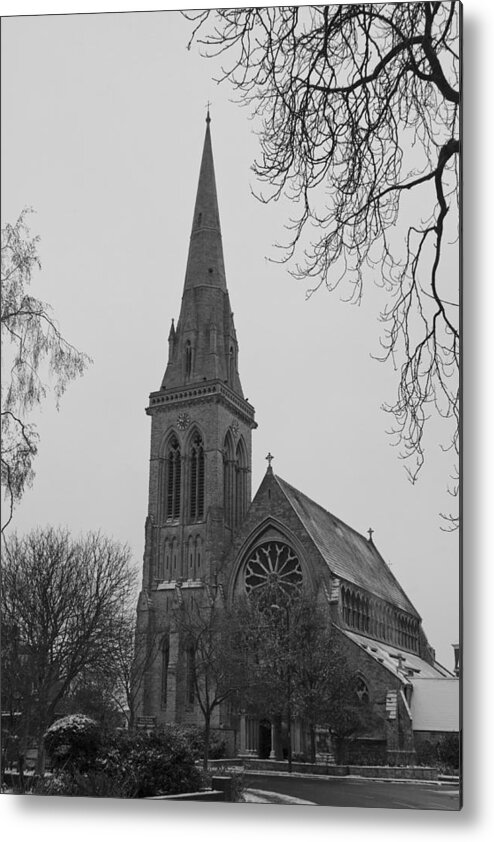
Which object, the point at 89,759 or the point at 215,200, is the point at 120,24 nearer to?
the point at 215,200

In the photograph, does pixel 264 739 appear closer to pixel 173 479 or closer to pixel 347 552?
pixel 347 552

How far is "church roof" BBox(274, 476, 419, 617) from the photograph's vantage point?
28.9 ft

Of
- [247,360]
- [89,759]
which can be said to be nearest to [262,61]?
[247,360]

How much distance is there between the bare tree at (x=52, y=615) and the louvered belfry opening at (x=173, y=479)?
187 inches

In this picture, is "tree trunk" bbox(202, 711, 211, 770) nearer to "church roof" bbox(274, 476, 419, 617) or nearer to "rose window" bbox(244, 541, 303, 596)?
"church roof" bbox(274, 476, 419, 617)

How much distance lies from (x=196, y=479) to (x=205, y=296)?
861 cm

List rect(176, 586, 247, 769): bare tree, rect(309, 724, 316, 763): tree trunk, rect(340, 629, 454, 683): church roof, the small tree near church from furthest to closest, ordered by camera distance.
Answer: rect(176, 586, 247, 769): bare tree
the small tree near church
rect(340, 629, 454, 683): church roof
rect(309, 724, 316, 763): tree trunk

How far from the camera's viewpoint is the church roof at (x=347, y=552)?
8.81 metres

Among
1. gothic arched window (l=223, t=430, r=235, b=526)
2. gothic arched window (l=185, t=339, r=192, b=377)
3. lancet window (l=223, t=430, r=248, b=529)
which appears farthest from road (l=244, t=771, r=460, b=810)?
gothic arched window (l=223, t=430, r=235, b=526)

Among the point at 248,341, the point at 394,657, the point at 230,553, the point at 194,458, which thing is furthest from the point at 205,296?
the point at 194,458

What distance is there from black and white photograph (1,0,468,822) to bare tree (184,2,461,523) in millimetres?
18

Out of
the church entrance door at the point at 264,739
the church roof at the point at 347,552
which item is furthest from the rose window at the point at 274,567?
the church entrance door at the point at 264,739

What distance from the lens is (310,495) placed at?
31.0 feet

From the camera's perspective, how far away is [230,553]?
17.5 metres
